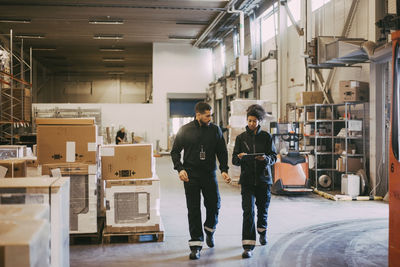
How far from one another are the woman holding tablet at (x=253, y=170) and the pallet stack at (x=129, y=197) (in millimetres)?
1140

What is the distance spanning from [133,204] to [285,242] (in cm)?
195

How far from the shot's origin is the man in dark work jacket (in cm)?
447

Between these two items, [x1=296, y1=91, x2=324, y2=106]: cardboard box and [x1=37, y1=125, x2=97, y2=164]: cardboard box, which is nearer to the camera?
[x1=37, y1=125, x2=97, y2=164]: cardboard box

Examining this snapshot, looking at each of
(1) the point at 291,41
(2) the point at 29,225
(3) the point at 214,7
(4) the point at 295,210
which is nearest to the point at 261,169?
(4) the point at 295,210

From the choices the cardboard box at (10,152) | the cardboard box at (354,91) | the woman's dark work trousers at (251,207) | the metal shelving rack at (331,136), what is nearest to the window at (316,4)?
the metal shelving rack at (331,136)

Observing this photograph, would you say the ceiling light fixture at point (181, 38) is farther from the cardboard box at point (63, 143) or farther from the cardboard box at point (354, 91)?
the cardboard box at point (63, 143)

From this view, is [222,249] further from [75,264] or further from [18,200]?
[18,200]

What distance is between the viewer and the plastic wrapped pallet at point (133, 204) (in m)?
5.09

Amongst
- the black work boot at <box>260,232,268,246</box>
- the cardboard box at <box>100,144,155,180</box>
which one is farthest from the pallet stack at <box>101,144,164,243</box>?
the black work boot at <box>260,232,268,246</box>

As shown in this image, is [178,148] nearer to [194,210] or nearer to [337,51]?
[194,210]

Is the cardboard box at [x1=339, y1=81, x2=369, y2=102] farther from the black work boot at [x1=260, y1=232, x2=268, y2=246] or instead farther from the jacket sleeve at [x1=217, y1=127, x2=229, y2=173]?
the jacket sleeve at [x1=217, y1=127, x2=229, y2=173]

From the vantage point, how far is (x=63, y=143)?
16.4ft

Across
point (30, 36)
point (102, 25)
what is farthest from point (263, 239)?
point (30, 36)

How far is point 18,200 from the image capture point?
81.7 inches
